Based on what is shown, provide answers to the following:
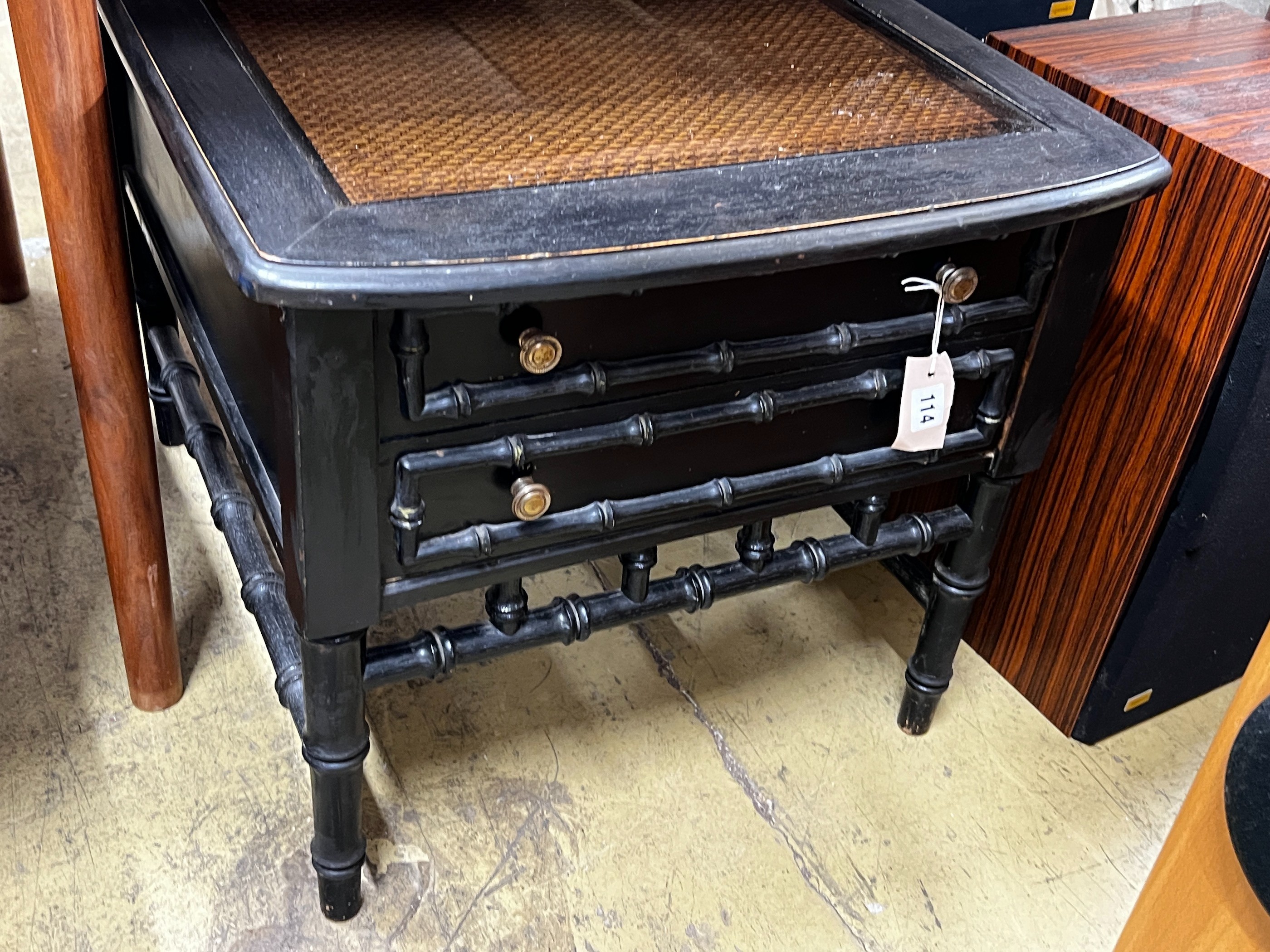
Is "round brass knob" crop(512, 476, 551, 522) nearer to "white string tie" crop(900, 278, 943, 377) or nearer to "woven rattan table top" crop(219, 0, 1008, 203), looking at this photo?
"woven rattan table top" crop(219, 0, 1008, 203)

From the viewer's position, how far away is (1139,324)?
3.87 ft

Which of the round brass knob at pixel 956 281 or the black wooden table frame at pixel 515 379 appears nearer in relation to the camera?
the black wooden table frame at pixel 515 379

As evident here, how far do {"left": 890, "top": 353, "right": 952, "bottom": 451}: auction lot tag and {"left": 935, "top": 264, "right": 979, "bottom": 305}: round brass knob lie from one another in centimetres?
5

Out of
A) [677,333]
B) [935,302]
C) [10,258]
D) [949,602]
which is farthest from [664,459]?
Answer: [10,258]

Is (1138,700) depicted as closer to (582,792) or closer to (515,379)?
(582,792)

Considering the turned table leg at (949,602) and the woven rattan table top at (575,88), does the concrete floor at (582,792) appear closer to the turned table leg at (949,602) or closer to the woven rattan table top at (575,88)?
the turned table leg at (949,602)

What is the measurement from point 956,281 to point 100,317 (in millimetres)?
705

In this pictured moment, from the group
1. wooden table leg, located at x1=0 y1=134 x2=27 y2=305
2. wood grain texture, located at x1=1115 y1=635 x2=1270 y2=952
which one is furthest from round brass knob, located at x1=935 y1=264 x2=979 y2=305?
wooden table leg, located at x1=0 y1=134 x2=27 y2=305

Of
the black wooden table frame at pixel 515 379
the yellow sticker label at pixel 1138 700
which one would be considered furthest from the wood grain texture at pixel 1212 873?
the yellow sticker label at pixel 1138 700

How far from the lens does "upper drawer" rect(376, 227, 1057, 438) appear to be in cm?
79

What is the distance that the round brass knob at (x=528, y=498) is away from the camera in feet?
2.86

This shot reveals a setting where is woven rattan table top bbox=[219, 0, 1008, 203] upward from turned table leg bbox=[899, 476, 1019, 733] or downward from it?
upward

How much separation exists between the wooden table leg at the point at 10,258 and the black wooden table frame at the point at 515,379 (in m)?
0.70

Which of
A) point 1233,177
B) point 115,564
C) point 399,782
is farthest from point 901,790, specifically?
point 115,564
